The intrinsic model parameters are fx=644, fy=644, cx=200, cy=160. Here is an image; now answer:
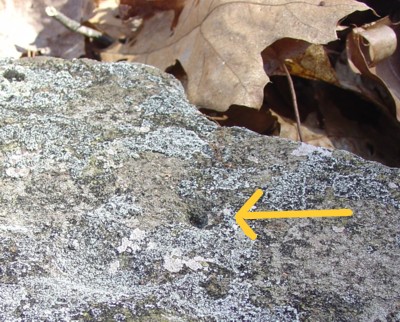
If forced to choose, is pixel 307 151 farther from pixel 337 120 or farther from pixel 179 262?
pixel 337 120

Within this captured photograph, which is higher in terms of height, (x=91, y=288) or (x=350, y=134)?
(x=91, y=288)

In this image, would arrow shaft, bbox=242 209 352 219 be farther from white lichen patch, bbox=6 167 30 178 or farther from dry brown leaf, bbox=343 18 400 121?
dry brown leaf, bbox=343 18 400 121

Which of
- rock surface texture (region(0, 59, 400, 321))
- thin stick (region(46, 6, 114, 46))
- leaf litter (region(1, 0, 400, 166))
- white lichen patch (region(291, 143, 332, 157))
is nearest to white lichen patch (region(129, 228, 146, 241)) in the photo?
rock surface texture (region(0, 59, 400, 321))

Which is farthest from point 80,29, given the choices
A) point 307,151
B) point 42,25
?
point 307,151

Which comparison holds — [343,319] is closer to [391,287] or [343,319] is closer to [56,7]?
[391,287]

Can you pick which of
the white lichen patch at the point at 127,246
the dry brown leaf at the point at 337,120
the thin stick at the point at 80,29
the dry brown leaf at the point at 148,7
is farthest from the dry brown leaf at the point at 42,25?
the white lichen patch at the point at 127,246

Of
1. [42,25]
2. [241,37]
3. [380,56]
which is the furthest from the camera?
[42,25]

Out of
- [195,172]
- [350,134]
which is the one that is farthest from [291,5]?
[195,172]

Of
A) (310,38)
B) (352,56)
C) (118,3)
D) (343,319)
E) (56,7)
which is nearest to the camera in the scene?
(343,319)
